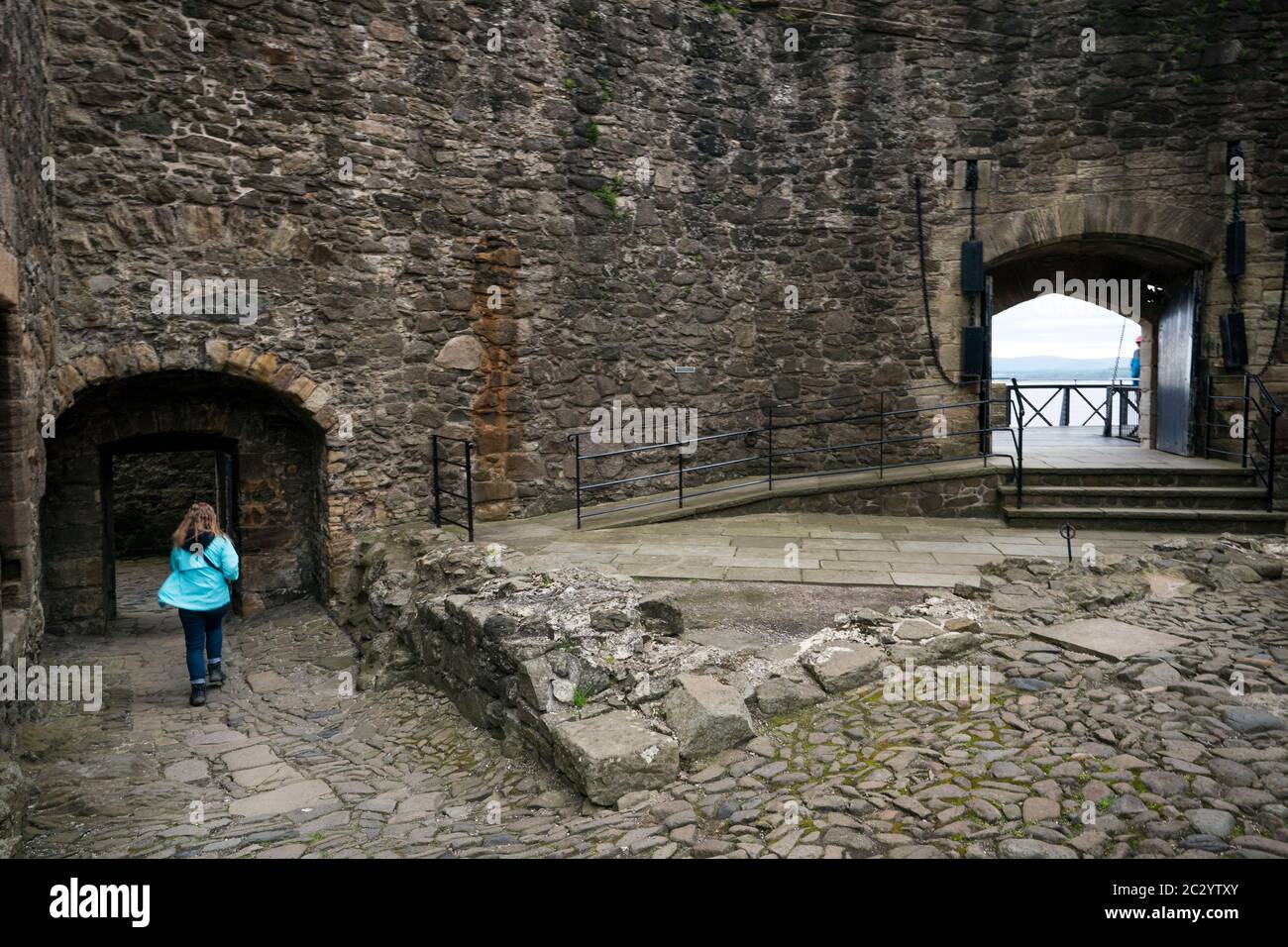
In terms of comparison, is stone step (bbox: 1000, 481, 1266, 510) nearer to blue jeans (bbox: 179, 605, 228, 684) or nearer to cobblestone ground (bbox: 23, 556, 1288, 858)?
cobblestone ground (bbox: 23, 556, 1288, 858)

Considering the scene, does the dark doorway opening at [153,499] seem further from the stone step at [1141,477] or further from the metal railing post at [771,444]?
the stone step at [1141,477]

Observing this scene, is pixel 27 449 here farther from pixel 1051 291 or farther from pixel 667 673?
pixel 1051 291

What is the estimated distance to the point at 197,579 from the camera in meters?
6.57

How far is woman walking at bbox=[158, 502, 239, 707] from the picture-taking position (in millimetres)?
6551

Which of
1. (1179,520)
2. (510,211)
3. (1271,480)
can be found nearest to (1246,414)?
(1271,480)

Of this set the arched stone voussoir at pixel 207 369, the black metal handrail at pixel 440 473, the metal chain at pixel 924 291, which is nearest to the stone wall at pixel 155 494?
the black metal handrail at pixel 440 473

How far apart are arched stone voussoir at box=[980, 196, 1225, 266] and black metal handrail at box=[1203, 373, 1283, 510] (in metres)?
1.51

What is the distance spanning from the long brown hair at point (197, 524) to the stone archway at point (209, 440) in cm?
128

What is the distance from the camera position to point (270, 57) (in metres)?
7.50

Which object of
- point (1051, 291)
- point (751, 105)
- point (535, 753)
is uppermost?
point (751, 105)

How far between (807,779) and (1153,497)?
23.3 ft

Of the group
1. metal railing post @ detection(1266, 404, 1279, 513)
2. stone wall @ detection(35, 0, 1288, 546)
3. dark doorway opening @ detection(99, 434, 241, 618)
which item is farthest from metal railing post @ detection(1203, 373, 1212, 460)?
dark doorway opening @ detection(99, 434, 241, 618)

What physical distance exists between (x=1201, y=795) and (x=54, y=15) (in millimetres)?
8426
